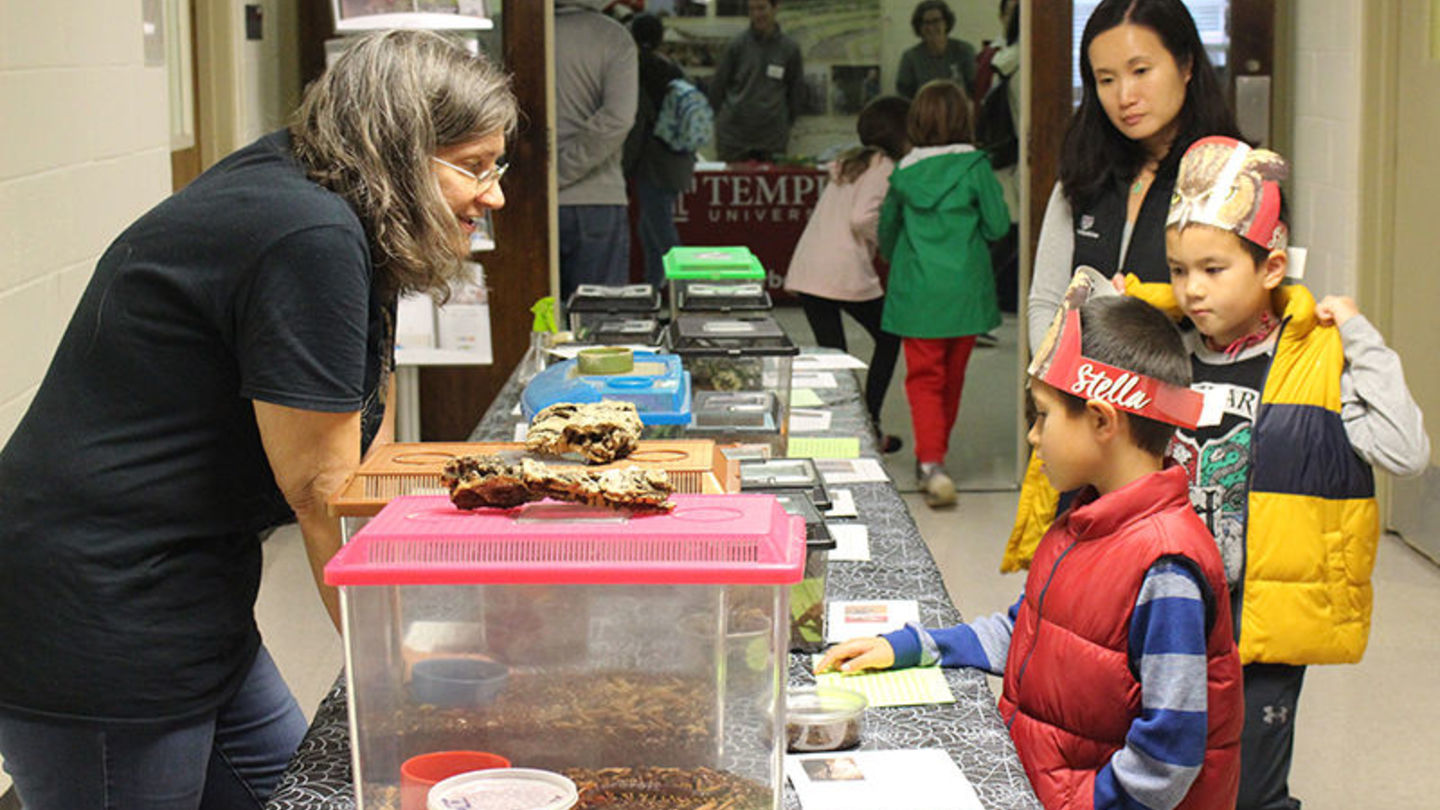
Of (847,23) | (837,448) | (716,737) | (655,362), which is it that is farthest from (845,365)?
(847,23)

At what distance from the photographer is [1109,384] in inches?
80.7

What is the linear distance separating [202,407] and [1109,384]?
1012 mm

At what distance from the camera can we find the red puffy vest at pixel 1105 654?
1972 mm

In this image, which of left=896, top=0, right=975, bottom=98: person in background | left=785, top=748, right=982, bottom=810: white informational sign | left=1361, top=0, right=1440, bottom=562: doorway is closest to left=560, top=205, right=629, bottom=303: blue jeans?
left=896, top=0, right=975, bottom=98: person in background

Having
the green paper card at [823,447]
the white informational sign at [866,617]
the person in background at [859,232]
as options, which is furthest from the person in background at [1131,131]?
the person in background at [859,232]

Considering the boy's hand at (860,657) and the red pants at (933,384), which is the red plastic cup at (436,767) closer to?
the boy's hand at (860,657)

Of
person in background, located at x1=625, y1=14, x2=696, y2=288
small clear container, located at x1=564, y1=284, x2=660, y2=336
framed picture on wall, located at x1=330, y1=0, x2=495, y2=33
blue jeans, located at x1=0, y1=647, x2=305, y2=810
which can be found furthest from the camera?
person in background, located at x1=625, y1=14, x2=696, y2=288

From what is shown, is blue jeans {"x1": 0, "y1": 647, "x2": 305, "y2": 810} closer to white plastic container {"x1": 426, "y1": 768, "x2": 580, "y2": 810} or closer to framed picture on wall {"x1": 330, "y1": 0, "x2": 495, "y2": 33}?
white plastic container {"x1": 426, "y1": 768, "x2": 580, "y2": 810}

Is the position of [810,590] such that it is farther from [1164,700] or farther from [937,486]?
[937,486]

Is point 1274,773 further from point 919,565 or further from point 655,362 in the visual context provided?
point 655,362

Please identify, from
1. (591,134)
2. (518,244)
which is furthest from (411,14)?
(591,134)

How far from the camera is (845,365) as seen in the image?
4.39m

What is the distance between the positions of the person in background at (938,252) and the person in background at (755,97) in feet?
11.5

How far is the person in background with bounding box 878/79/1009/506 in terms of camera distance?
5.93 metres
